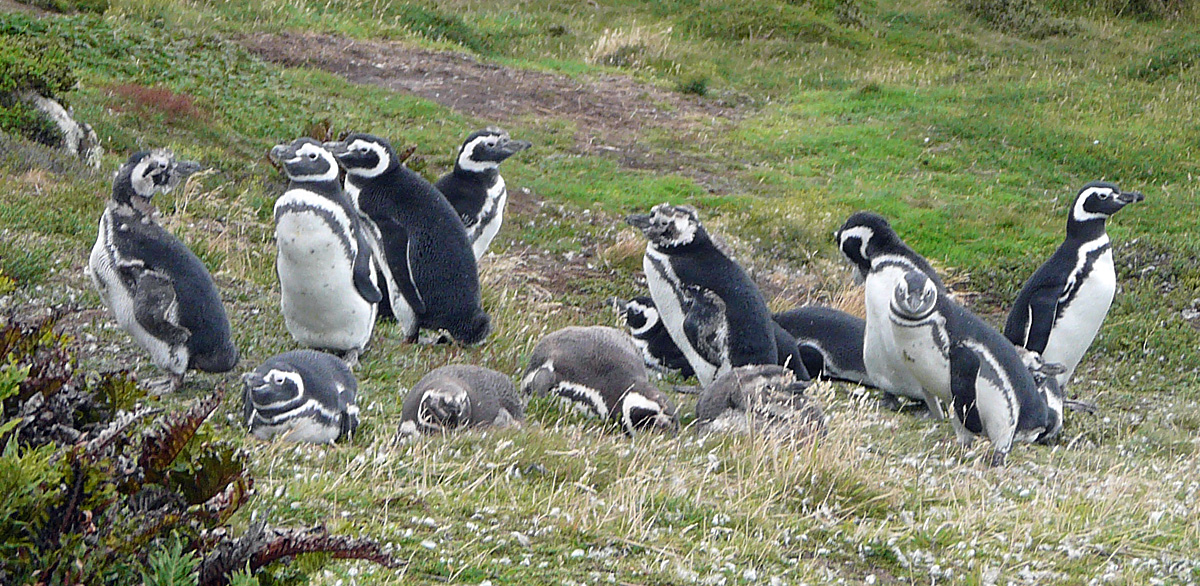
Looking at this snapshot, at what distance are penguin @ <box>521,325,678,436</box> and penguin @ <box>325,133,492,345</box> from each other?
904 mm

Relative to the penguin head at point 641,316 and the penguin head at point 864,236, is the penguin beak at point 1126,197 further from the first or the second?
the penguin head at point 641,316

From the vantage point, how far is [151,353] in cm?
627

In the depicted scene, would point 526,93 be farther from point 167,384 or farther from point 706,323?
point 167,384

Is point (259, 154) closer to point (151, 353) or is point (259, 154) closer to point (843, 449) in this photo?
point (151, 353)

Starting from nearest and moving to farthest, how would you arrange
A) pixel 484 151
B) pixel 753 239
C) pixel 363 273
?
pixel 363 273, pixel 484 151, pixel 753 239

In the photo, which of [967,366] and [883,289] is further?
[883,289]

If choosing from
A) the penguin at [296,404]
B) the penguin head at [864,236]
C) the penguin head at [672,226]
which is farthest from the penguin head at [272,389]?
the penguin head at [864,236]

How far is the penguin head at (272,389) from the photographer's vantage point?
5.36m

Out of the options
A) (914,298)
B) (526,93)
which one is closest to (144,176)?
(914,298)

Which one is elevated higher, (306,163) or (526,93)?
(306,163)

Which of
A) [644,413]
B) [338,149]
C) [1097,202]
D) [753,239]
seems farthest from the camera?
[753,239]

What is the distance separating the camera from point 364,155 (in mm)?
7402

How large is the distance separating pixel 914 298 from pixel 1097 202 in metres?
2.60

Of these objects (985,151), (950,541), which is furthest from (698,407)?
(985,151)
